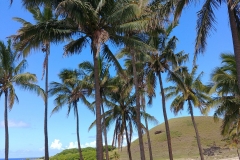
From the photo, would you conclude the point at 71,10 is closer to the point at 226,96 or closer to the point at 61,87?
the point at 226,96

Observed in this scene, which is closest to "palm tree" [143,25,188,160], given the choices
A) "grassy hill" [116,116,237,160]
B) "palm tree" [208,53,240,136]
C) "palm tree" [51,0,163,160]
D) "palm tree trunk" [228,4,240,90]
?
"palm tree" [208,53,240,136]

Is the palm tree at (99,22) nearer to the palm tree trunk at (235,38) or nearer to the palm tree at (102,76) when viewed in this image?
the palm tree trunk at (235,38)

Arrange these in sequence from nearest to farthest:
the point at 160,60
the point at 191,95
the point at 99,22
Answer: the point at 99,22 → the point at 160,60 → the point at 191,95

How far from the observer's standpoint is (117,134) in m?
24.5

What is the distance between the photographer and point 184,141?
63656 millimetres

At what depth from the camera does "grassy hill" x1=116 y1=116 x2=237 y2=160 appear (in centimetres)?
5296

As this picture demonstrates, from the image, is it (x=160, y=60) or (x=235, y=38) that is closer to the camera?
(x=235, y=38)

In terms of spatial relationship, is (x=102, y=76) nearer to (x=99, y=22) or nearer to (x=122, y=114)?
(x=122, y=114)

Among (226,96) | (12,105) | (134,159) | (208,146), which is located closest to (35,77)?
(12,105)

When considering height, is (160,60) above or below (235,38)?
above

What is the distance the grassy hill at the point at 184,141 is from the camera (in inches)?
2085

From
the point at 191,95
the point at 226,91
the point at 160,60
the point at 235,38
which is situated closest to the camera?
the point at 235,38

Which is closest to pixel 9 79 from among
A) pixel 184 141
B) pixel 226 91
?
pixel 226 91

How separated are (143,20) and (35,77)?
31.6 ft
